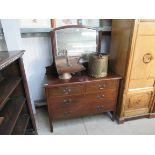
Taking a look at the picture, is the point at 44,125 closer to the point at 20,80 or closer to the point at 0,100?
the point at 20,80

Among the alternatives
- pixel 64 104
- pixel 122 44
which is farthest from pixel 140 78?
pixel 64 104

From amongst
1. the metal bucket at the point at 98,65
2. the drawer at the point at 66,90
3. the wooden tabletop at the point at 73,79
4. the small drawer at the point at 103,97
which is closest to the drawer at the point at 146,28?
the metal bucket at the point at 98,65

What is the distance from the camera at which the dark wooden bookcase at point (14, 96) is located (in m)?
1.10

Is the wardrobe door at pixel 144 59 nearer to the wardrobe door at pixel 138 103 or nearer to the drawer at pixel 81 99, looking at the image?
the wardrobe door at pixel 138 103

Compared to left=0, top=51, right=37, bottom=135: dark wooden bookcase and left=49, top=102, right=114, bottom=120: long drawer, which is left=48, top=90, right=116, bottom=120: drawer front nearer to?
left=49, top=102, right=114, bottom=120: long drawer

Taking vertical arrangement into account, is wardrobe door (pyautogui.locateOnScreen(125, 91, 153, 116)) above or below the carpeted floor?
above

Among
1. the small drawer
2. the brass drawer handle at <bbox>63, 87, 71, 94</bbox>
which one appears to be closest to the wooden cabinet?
the small drawer

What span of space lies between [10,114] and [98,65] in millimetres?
1057

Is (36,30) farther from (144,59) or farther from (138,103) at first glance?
(138,103)

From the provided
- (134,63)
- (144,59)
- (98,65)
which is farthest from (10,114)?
(144,59)

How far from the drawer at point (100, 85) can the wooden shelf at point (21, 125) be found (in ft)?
2.53

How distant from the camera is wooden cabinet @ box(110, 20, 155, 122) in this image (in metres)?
1.47

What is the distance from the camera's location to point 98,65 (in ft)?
5.33
